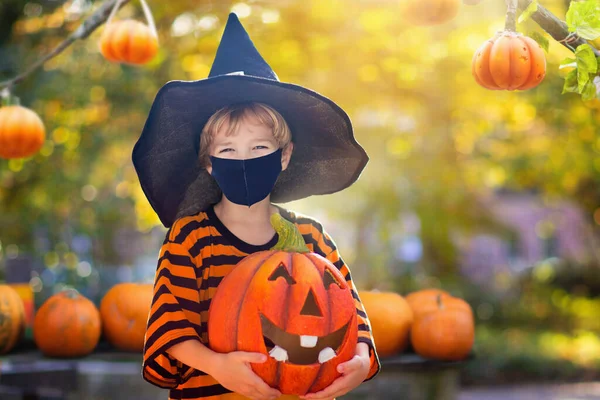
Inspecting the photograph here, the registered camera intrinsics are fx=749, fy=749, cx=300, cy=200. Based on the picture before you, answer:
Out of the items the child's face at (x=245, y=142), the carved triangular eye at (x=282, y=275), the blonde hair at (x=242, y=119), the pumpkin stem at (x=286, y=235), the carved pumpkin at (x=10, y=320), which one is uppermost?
the blonde hair at (x=242, y=119)

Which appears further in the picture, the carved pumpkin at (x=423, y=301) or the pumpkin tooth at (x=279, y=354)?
the carved pumpkin at (x=423, y=301)

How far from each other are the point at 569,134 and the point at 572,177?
237 centimetres

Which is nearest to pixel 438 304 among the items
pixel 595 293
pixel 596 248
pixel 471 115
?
pixel 471 115

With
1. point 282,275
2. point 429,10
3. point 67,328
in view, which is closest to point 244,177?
point 282,275

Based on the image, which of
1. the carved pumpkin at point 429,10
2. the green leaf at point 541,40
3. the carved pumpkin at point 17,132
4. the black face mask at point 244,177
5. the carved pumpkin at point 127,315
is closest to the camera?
the black face mask at point 244,177

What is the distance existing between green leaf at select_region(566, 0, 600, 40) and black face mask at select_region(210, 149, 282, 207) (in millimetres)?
1159

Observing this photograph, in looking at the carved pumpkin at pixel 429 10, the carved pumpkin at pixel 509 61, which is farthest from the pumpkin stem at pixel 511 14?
the carved pumpkin at pixel 429 10

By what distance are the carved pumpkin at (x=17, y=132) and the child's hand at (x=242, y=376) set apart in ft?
10.9

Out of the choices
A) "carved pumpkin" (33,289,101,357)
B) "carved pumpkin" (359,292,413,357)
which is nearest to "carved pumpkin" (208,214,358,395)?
"carved pumpkin" (359,292,413,357)

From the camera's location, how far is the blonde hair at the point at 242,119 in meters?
2.52

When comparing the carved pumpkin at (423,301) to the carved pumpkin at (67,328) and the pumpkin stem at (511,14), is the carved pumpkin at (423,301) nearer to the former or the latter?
the carved pumpkin at (67,328)

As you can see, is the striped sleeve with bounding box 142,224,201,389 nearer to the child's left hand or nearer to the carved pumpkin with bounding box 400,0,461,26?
the child's left hand

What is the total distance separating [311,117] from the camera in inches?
105

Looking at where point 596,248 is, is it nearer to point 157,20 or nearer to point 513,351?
point 513,351
